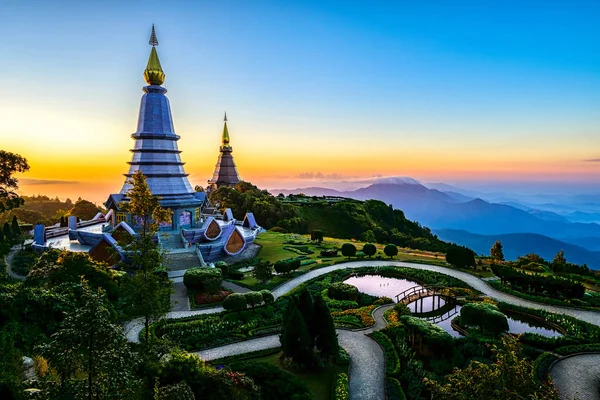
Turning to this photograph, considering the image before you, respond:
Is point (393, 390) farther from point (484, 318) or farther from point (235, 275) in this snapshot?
point (235, 275)

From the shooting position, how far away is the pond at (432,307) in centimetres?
2047

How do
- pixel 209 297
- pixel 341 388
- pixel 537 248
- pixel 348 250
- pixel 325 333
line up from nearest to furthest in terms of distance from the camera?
pixel 341 388, pixel 325 333, pixel 209 297, pixel 348 250, pixel 537 248

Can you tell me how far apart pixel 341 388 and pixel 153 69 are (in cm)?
3806

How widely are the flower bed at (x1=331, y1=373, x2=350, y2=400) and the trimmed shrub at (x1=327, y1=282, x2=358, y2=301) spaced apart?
1050 centimetres

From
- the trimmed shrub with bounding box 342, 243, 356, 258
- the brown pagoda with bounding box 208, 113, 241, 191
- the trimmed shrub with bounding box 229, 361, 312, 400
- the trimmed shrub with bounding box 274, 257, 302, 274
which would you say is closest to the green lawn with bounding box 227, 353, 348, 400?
the trimmed shrub with bounding box 229, 361, 312, 400

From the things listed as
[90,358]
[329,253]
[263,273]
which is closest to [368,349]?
[263,273]

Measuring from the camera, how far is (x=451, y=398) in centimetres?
858

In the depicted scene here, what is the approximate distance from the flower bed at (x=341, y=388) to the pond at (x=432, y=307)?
8.45 meters

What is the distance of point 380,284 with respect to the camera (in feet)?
97.0

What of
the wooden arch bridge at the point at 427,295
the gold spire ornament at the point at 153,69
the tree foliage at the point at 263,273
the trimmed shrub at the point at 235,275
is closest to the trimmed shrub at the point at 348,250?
the wooden arch bridge at the point at 427,295

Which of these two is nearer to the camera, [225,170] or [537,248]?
[225,170]

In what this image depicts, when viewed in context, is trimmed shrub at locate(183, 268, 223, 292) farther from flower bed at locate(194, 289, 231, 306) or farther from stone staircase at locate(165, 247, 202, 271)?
stone staircase at locate(165, 247, 202, 271)

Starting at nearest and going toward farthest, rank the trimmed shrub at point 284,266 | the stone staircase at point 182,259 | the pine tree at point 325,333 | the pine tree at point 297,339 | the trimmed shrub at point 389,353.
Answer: the trimmed shrub at point 389,353 → the pine tree at point 297,339 → the pine tree at point 325,333 → the trimmed shrub at point 284,266 → the stone staircase at point 182,259

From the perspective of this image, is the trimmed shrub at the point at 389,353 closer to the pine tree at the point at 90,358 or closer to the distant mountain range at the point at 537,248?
the pine tree at the point at 90,358
